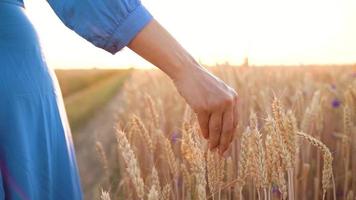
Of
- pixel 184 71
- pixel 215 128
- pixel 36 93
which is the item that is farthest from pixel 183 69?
pixel 36 93

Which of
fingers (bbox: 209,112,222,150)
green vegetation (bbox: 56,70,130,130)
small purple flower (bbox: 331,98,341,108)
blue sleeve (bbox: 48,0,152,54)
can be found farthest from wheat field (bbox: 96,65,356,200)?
green vegetation (bbox: 56,70,130,130)

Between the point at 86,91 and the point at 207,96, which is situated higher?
the point at 207,96

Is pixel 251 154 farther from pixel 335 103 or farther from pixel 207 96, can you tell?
pixel 335 103

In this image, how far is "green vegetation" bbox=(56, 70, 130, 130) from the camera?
7007mm

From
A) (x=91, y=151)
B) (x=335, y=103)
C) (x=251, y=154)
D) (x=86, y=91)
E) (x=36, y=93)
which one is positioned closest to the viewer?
(x=36, y=93)

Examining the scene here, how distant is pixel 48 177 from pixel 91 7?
39 cm

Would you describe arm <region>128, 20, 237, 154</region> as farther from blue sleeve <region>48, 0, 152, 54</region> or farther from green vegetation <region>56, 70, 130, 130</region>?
green vegetation <region>56, 70, 130, 130</region>

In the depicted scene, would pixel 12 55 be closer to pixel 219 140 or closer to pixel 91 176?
pixel 219 140

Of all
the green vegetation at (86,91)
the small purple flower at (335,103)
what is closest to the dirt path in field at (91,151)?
the green vegetation at (86,91)

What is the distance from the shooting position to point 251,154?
4.59 feet

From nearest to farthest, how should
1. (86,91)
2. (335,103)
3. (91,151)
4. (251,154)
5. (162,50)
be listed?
(162,50) → (251,154) → (335,103) → (91,151) → (86,91)

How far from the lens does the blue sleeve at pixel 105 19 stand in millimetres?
1017

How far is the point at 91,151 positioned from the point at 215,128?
340 centimetres

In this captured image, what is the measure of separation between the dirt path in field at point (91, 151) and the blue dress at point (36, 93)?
134 centimetres
